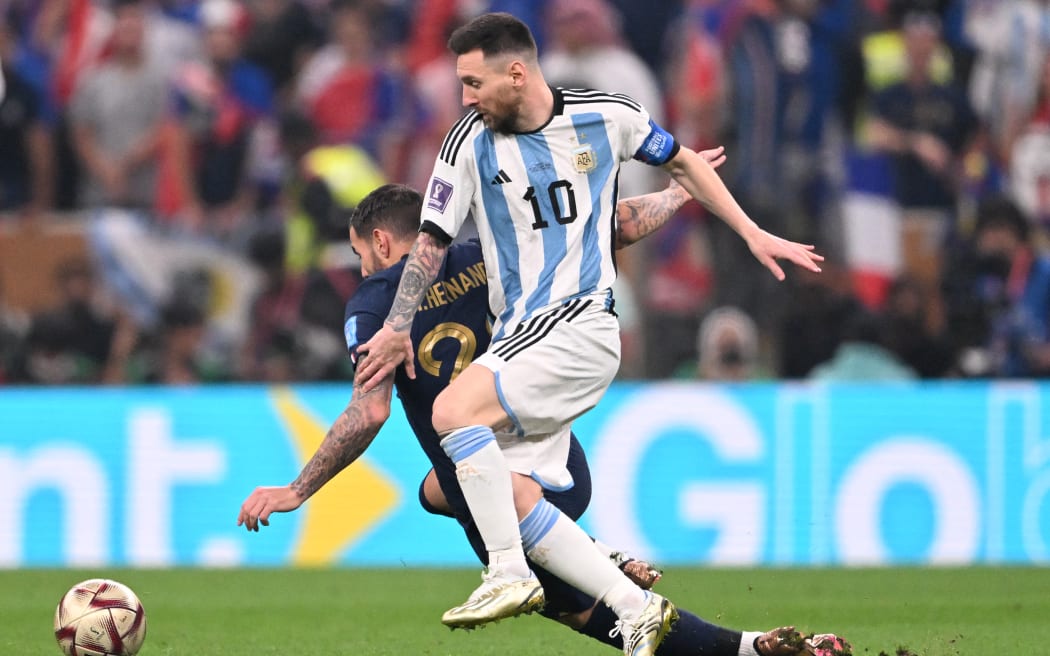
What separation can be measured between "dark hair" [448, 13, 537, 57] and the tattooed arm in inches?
23.6

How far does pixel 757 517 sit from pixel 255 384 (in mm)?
3498

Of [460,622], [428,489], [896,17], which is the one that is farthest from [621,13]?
[460,622]

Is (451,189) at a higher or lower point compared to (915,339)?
higher

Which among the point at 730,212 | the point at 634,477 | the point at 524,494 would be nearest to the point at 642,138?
the point at 730,212

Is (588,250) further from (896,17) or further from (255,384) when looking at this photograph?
(896,17)

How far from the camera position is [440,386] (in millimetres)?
5629

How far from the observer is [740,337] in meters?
11.4

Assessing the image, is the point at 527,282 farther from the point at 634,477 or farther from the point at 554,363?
the point at 634,477

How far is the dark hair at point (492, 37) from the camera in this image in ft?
17.1

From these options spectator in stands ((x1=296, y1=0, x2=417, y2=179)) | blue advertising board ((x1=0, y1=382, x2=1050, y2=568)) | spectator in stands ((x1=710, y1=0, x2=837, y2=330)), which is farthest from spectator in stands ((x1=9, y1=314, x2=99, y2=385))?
spectator in stands ((x1=710, y1=0, x2=837, y2=330))

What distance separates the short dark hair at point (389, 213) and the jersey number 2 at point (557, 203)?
0.58 meters

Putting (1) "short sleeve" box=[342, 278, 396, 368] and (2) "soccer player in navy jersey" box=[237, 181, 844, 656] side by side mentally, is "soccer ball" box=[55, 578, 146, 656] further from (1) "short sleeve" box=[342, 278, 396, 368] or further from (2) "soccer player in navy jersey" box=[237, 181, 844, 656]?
(1) "short sleeve" box=[342, 278, 396, 368]

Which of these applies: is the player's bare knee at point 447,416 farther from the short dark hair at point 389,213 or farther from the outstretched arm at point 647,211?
the outstretched arm at point 647,211

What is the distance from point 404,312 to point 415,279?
11 cm
